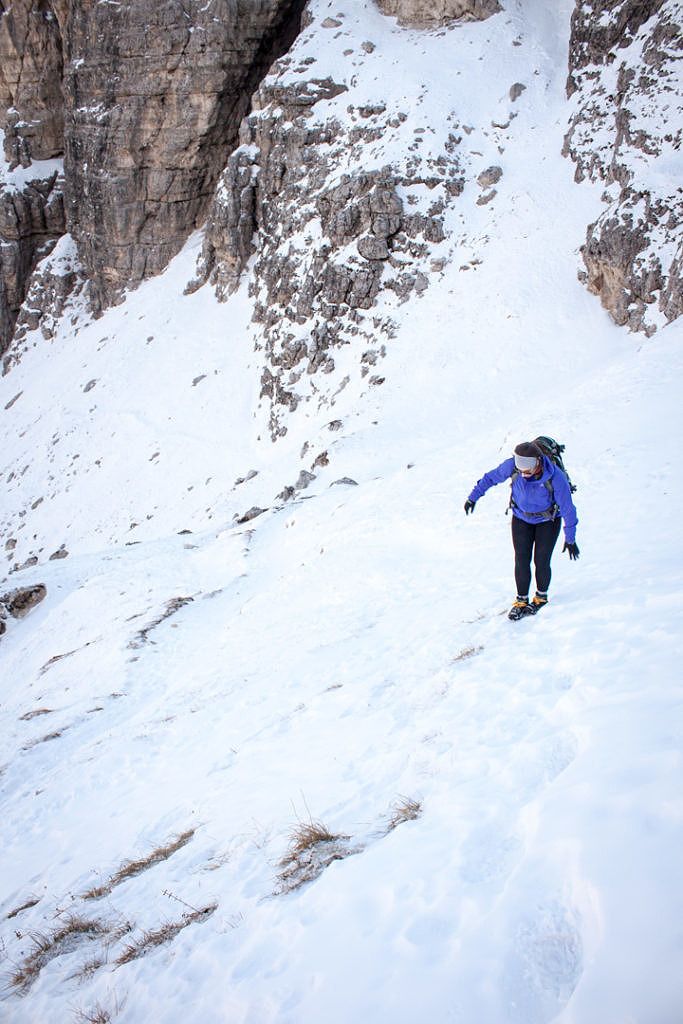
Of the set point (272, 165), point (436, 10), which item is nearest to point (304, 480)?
point (272, 165)

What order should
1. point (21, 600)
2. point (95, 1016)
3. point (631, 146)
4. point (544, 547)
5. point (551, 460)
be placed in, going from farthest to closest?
point (631, 146) → point (21, 600) → point (544, 547) → point (551, 460) → point (95, 1016)

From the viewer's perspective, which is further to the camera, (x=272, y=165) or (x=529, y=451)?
(x=272, y=165)

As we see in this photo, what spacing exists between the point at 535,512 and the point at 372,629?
3.51m

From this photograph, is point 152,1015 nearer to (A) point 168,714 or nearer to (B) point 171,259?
(A) point 168,714

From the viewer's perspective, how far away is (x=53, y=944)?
15.6 feet

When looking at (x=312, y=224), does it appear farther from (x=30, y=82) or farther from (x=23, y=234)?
(x=30, y=82)

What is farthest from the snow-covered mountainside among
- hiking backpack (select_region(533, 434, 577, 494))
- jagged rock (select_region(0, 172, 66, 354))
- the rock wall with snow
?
jagged rock (select_region(0, 172, 66, 354))

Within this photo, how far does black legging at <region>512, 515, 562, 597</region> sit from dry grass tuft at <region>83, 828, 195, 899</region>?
4161mm

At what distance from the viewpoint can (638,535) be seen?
8320mm

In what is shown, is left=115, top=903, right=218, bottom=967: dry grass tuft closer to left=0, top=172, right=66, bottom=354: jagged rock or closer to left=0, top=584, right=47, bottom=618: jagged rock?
left=0, top=584, right=47, bottom=618: jagged rock

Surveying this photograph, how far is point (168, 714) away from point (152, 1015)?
596cm

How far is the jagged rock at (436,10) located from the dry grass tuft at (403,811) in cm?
4123

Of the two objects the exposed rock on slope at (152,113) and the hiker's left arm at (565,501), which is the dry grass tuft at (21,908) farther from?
the exposed rock on slope at (152,113)

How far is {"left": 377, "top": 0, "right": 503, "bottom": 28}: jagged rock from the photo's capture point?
32750mm
